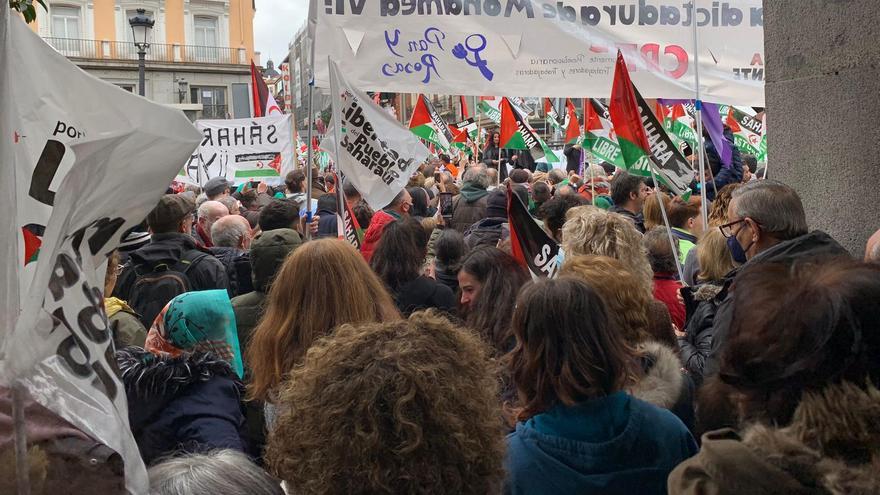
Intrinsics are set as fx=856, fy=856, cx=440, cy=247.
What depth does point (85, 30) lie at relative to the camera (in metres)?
52.1

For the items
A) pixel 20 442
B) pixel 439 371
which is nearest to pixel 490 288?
pixel 439 371

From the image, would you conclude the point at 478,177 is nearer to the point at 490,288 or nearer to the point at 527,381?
the point at 490,288

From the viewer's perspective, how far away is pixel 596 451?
2.28 metres

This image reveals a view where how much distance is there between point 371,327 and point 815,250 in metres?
2.25

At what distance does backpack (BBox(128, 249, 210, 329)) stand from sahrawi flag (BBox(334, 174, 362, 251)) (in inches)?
52.3

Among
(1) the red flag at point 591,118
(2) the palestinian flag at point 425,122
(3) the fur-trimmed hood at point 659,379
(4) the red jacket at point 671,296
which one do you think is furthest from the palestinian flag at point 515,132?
(3) the fur-trimmed hood at point 659,379

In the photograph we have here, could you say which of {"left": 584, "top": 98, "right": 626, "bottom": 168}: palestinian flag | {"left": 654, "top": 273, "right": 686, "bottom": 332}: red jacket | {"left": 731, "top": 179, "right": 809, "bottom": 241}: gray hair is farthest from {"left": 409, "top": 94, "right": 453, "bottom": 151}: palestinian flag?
{"left": 731, "top": 179, "right": 809, "bottom": 241}: gray hair

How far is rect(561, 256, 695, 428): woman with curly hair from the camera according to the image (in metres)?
2.82

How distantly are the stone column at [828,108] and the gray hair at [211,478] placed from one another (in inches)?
147

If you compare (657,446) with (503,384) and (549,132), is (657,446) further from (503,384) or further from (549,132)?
(549,132)

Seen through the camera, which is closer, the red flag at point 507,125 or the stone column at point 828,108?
the stone column at point 828,108

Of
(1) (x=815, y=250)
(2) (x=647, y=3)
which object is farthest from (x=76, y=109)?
(2) (x=647, y=3)

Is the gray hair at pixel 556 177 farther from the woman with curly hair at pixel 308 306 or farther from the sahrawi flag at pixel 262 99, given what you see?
the woman with curly hair at pixel 308 306

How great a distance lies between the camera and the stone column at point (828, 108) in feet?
14.5
